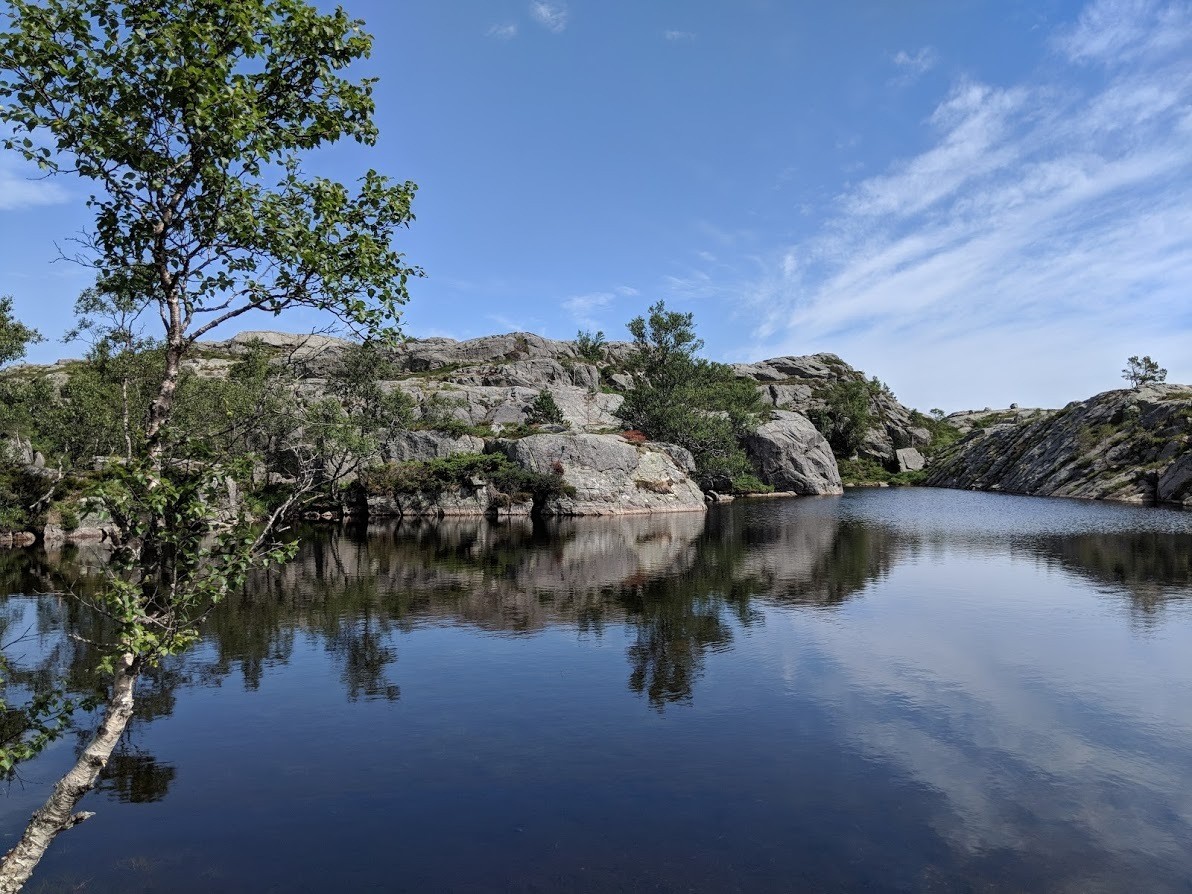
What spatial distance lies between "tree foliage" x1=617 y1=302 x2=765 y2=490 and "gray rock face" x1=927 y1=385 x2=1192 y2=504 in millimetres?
51658

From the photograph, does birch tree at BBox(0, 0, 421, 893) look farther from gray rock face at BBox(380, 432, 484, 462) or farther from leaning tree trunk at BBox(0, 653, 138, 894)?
gray rock face at BBox(380, 432, 484, 462)

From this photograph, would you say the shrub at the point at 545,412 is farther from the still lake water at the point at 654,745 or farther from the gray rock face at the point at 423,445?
the still lake water at the point at 654,745

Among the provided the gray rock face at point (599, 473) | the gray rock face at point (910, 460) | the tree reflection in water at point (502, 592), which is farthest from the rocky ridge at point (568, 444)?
the gray rock face at point (910, 460)

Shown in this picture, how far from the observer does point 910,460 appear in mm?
191875

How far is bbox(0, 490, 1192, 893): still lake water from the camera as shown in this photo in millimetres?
14836

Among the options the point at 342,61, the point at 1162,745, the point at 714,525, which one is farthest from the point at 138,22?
the point at 714,525

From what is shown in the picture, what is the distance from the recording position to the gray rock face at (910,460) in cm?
18912

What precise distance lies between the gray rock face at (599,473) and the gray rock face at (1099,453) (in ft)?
232

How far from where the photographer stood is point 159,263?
473 inches

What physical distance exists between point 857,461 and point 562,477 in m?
112

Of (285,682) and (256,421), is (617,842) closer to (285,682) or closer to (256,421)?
(256,421)

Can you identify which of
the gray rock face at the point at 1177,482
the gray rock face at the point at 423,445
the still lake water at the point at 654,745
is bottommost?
the still lake water at the point at 654,745

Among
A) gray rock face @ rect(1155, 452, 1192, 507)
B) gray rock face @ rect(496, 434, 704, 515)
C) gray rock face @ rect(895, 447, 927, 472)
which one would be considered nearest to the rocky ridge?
gray rock face @ rect(496, 434, 704, 515)

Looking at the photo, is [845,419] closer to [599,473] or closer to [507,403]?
[507,403]
